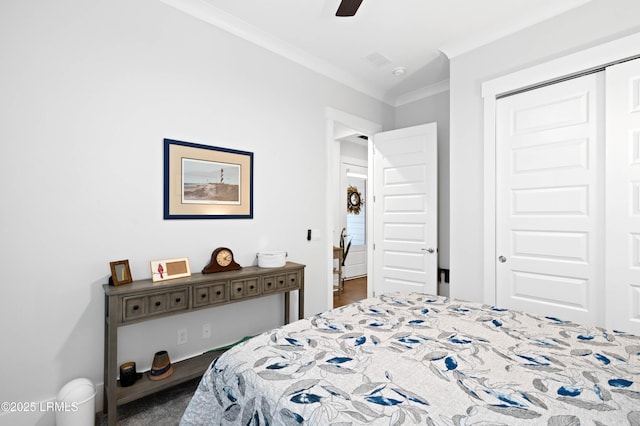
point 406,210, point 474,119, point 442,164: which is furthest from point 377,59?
point 406,210

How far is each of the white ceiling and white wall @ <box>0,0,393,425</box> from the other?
0.19 m

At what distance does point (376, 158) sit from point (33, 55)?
10.6 feet

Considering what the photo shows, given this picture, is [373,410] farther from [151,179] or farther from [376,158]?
[376,158]

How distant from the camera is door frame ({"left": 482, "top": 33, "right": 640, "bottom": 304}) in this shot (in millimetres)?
2284

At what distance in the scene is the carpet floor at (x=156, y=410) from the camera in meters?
1.90

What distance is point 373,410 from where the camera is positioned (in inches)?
34.2

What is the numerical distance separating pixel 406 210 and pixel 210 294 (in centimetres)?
240

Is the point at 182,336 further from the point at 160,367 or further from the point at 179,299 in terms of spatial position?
the point at 179,299

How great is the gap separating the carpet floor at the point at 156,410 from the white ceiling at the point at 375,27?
2840 mm

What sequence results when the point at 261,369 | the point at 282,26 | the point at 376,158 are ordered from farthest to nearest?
the point at 376,158
the point at 282,26
the point at 261,369

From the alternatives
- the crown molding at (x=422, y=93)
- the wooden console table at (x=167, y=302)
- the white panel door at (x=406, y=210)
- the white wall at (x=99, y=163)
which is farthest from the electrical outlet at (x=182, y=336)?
the crown molding at (x=422, y=93)

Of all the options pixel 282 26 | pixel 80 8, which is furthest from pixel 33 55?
pixel 282 26

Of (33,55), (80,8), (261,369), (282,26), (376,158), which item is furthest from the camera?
(376,158)

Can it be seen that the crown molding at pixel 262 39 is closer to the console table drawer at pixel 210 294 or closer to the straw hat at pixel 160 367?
the console table drawer at pixel 210 294
